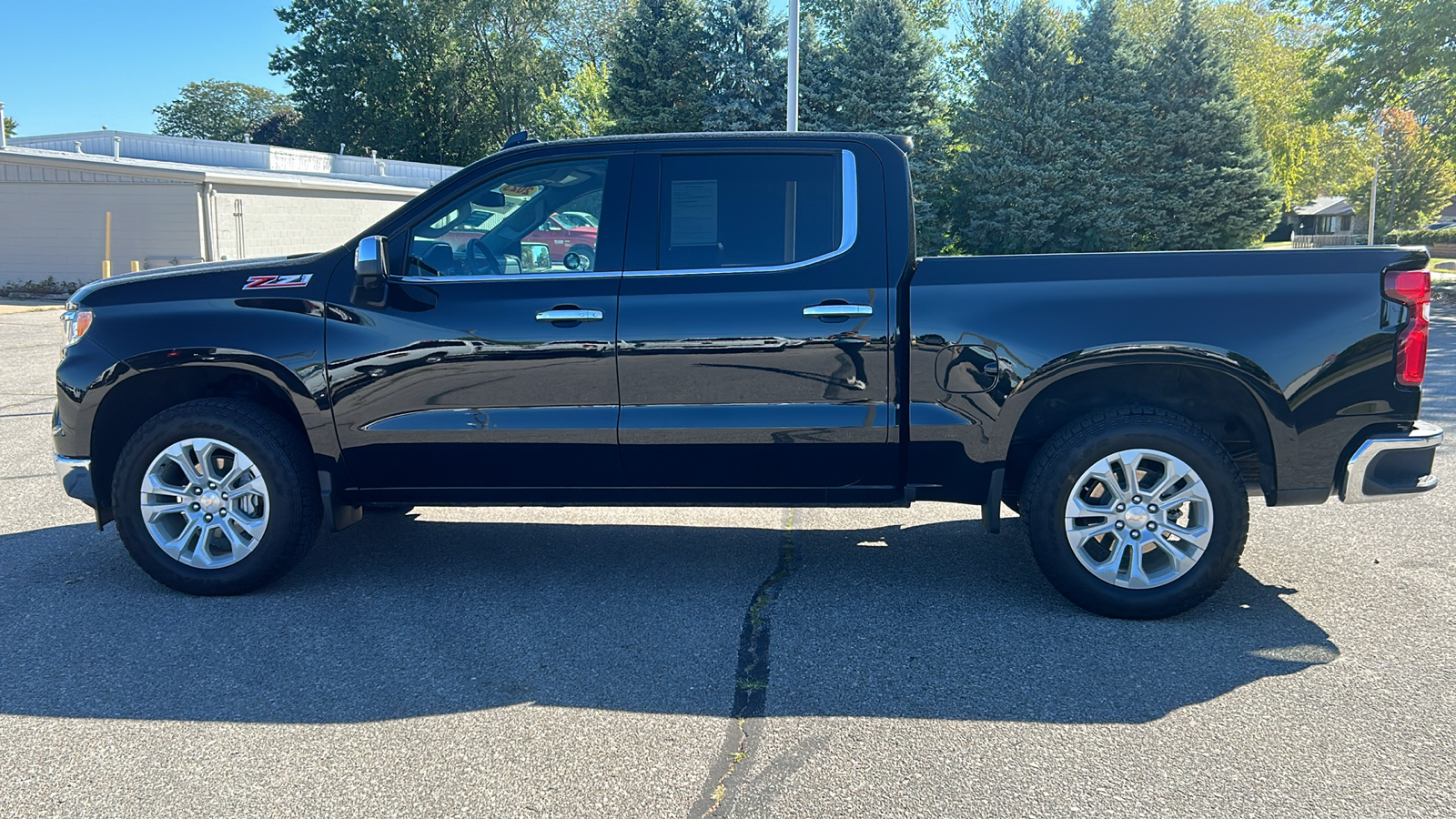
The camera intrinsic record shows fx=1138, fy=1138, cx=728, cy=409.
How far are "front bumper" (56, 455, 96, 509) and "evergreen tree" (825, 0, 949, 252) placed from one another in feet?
76.3

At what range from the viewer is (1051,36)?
28.6m

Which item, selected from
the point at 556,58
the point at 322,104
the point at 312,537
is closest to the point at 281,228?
the point at 312,537

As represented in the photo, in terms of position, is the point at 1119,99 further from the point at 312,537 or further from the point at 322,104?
the point at 322,104

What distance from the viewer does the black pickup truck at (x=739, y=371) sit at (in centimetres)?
450

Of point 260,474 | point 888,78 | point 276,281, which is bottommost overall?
point 260,474

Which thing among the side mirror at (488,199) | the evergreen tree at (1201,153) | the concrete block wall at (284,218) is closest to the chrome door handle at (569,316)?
the side mirror at (488,199)

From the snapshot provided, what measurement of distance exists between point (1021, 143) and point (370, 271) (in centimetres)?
2592

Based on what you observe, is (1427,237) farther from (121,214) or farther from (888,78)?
(121,214)

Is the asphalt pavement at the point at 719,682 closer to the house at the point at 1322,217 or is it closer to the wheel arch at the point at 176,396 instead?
the wheel arch at the point at 176,396

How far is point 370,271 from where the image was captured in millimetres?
4648

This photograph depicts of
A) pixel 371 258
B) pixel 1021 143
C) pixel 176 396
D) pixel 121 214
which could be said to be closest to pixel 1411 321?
pixel 371 258

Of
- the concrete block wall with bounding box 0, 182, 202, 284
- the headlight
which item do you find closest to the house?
the concrete block wall with bounding box 0, 182, 202, 284

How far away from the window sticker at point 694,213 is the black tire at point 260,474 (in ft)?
6.20

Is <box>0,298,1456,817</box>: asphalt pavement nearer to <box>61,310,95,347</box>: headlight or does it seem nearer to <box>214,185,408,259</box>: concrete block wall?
<box>61,310,95,347</box>: headlight
